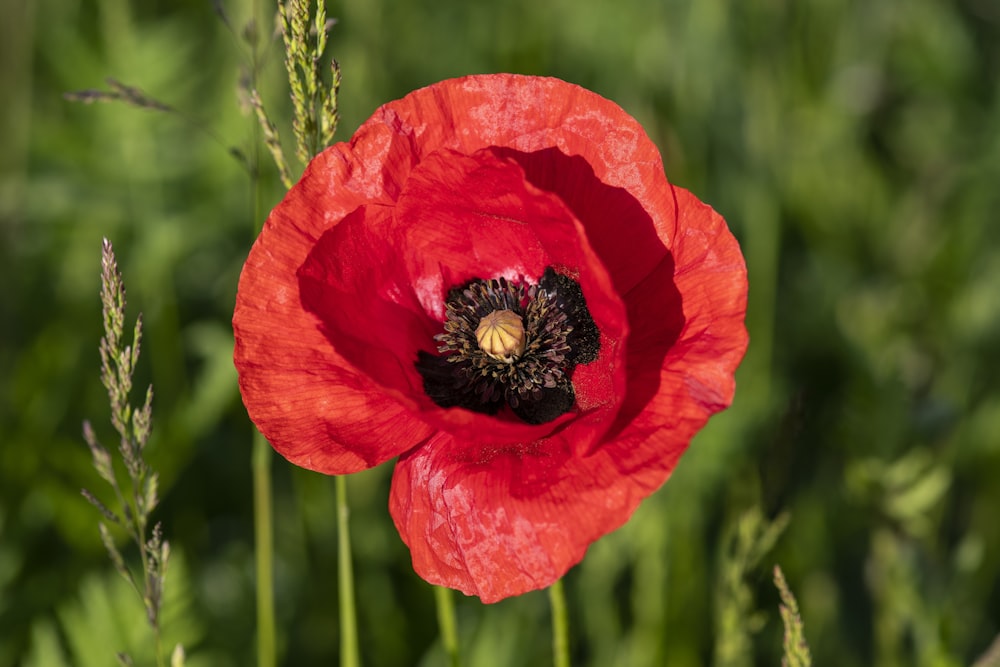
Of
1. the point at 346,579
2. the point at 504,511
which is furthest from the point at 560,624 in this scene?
the point at 346,579

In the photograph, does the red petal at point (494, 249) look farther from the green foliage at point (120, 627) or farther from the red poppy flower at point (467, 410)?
the green foliage at point (120, 627)

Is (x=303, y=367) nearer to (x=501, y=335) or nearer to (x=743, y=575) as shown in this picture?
(x=501, y=335)

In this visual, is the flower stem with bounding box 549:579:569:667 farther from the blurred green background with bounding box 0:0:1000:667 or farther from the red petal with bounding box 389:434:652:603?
the blurred green background with bounding box 0:0:1000:667

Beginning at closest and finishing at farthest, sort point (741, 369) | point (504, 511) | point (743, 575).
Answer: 1. point (504, 511)
2. point (743, 575)
3. point (741, 369)

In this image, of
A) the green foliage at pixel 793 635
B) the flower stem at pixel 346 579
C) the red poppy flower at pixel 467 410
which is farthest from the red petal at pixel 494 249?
the green foliage at pixel 793 635

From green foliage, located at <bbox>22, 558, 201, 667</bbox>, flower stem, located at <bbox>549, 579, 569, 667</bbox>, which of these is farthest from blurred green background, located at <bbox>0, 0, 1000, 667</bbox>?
flower stem, located at <bbox>549, 579, 569, 667</bbox>

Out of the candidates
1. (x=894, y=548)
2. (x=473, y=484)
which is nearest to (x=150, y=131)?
(x=473, y=484)
